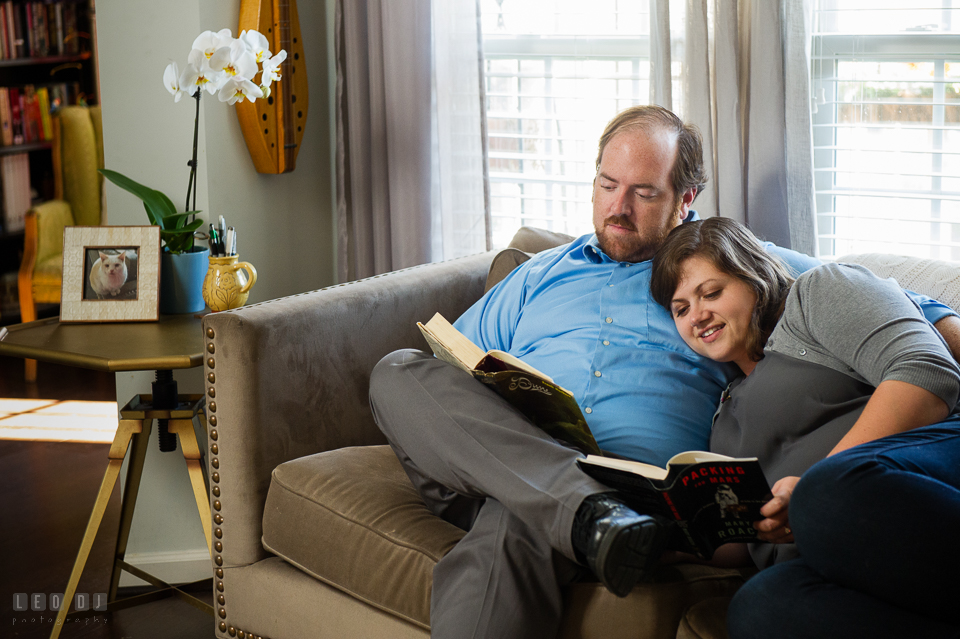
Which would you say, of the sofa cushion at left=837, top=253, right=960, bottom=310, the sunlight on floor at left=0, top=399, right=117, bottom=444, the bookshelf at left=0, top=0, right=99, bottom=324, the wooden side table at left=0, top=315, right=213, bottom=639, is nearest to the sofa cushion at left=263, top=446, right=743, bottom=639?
the wooden side table at left=0, top=315, right=213, bottom=639

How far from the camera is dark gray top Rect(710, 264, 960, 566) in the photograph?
3.80 feet

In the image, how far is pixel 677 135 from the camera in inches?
66.1

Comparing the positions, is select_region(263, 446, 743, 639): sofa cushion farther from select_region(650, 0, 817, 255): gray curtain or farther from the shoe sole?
select_region(650, 0, 817, 255): gray curtain

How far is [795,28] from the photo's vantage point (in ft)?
6.24

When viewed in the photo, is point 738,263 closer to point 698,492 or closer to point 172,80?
point 698,492

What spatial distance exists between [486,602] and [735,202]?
50.0 inches

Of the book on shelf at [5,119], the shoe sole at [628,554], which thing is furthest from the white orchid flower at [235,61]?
the book on shelf at [5,119]

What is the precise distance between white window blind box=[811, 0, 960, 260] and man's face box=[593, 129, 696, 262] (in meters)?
0.62

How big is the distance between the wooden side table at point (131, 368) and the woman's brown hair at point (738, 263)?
918mm

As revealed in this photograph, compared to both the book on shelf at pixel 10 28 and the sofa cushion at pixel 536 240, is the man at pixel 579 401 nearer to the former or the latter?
the sofa cushion at pixel 536 240

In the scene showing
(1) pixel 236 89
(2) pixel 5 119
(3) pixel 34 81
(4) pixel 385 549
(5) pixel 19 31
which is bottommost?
(4) pixel 385 549

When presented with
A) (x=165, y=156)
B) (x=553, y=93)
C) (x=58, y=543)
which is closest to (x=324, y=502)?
(x=165, y=156)

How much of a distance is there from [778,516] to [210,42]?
1.47 metres

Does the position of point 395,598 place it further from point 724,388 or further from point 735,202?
point 735,202
